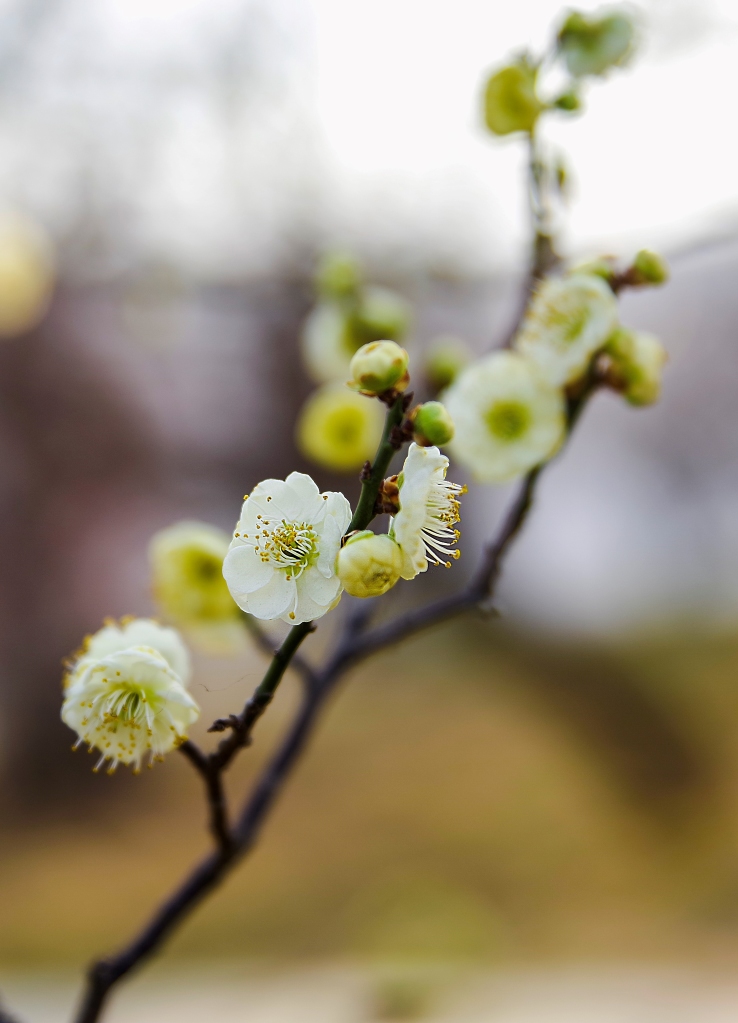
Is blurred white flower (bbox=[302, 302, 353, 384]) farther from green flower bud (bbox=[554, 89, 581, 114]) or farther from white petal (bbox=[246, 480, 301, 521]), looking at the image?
white petal (bbox=[246, 480, 301, 521])

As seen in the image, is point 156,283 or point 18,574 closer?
point 18,574

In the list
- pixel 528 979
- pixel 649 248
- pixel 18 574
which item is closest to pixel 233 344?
pixel 18 574

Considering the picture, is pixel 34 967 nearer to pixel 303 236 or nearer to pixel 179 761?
pixel 179 761

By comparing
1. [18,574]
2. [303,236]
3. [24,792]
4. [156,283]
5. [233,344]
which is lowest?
[24,792]

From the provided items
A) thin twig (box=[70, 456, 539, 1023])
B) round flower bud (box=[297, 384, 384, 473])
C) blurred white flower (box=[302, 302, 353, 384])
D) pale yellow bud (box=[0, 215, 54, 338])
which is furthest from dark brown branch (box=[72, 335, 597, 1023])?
pale yellow bud (box=[0, 215, 54, 338])

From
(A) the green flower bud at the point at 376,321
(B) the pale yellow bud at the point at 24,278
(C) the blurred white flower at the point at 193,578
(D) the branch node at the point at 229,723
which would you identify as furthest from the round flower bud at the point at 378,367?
(B) the pale yellow bud at the point at 24,278

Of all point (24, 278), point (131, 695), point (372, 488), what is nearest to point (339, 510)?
point (372, 488)

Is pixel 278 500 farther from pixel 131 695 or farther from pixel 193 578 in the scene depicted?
pixel 193 578
